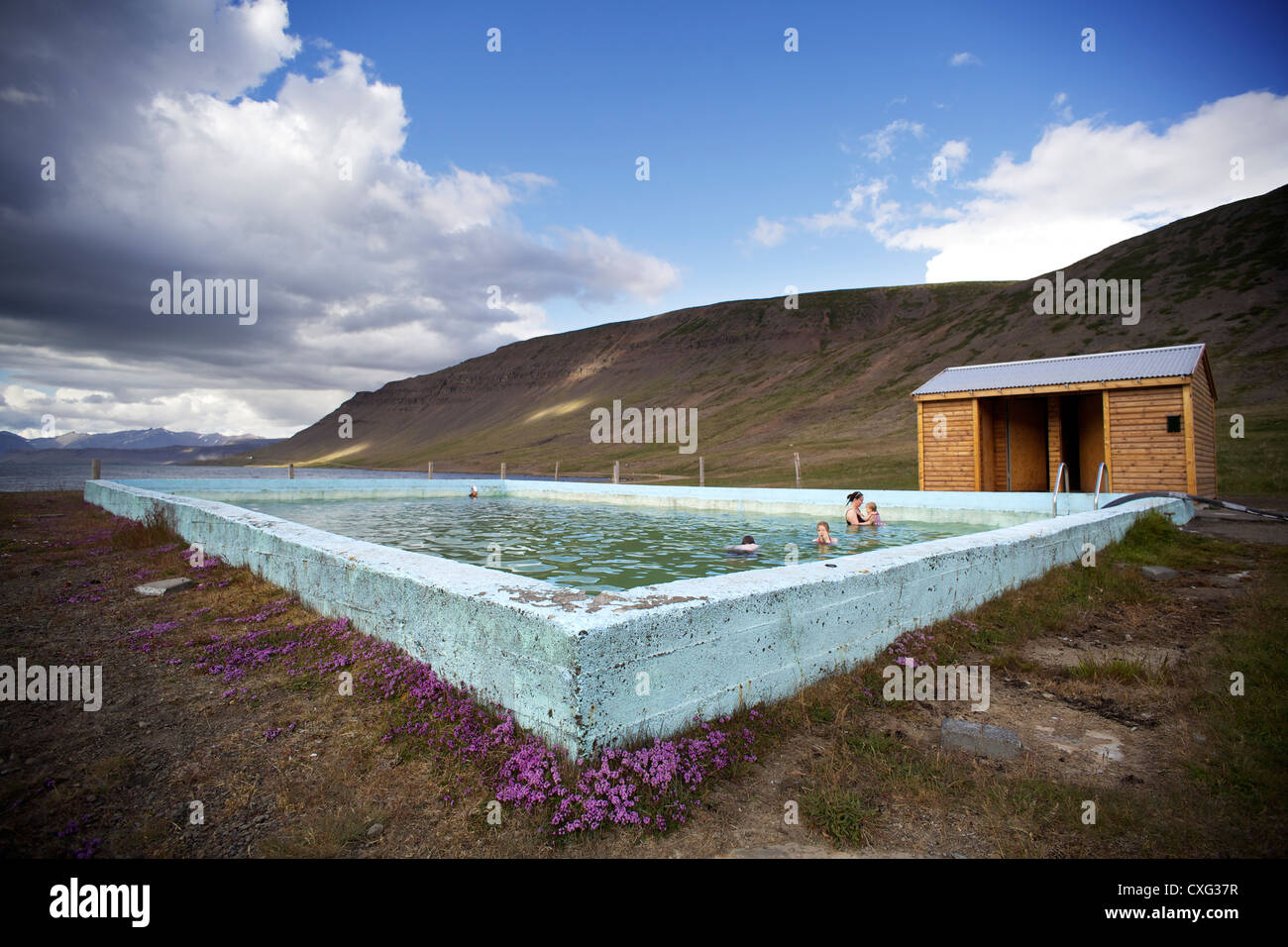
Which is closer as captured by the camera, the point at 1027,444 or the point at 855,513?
the point at 855,513

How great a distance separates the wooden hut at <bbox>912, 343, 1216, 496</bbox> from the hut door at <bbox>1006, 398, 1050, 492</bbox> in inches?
1.5

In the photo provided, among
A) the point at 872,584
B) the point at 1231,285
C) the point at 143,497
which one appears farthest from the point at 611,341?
the point at 872,584

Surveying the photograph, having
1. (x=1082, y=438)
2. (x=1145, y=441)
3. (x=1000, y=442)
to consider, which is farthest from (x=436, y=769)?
(x=1082, y=438)

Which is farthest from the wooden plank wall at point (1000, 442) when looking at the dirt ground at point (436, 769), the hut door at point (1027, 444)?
the dirt ground at point (436, 769)

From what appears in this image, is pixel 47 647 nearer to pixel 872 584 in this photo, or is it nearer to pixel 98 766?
pixel 98 766

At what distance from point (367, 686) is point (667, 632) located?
8.34 ft

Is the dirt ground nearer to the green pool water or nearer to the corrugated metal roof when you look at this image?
the green pool water

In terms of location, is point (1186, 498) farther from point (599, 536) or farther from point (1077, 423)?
point (599, 536)

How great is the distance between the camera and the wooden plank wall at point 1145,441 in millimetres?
17953

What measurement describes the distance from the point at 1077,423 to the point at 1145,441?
631 cm

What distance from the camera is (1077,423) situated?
79.9ft

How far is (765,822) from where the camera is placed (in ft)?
10.4

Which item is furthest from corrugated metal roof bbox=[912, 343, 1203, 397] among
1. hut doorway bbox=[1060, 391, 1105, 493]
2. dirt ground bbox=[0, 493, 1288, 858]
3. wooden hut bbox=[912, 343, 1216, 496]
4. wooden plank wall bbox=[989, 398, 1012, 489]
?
dirt ground bbox=[0, 493, 1288, 858]

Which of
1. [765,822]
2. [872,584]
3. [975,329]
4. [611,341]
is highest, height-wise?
[611,341]
